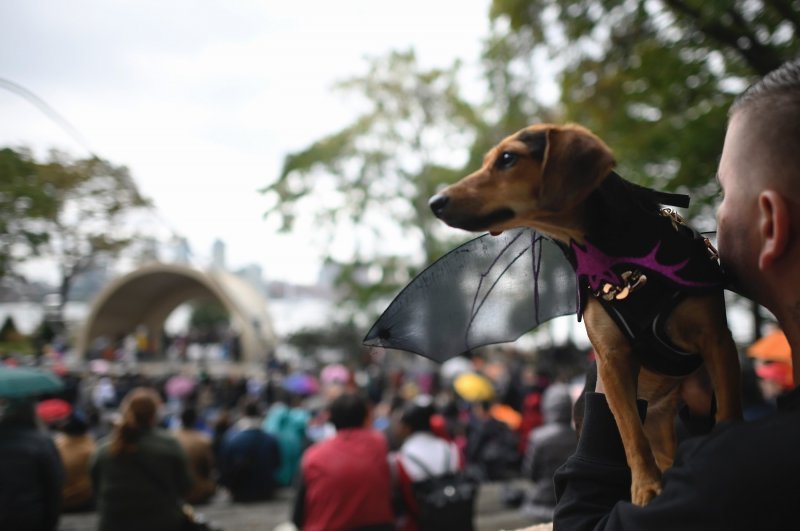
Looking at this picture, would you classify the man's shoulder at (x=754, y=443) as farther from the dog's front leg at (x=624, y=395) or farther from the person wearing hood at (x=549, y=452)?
the person wearing hood at (x=549, y=452)

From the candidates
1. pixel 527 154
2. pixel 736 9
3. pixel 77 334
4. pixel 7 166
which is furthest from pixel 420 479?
pixel 77 334

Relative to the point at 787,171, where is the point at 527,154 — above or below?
above

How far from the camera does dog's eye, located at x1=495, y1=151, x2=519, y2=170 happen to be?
1266 millimetres

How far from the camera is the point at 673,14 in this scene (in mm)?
5371

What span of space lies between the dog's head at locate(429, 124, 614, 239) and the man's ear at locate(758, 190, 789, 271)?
28cm

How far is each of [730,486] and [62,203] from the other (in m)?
2.89

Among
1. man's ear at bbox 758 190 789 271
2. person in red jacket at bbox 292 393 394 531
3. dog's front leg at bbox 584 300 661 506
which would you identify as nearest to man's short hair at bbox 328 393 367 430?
person in red jacket at bbox 292 393 394 531

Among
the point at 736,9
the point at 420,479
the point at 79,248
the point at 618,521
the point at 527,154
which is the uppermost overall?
the point at 736,9

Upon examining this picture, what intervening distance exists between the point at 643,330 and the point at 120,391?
47.5 feet

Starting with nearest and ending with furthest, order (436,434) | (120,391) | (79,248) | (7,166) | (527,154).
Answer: (527,154) < (7,166) < (79,248) < (436,434) < (120,391)

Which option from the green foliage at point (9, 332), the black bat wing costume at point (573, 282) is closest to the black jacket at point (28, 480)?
the green foliage at point (9, 332)

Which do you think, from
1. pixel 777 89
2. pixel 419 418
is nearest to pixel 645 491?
pixel 777 89

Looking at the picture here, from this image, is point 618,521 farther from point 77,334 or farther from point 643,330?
point 77,334

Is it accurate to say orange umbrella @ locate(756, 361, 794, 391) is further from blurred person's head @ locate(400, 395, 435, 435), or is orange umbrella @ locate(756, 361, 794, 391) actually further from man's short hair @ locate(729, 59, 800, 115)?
man's short hair @ locate(729, 59, 800, 115)
